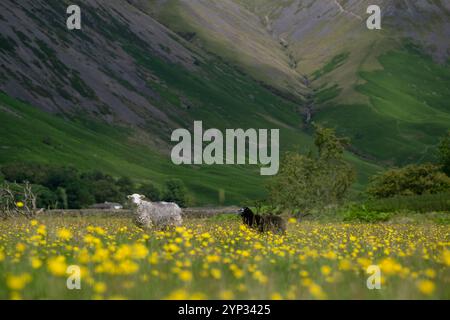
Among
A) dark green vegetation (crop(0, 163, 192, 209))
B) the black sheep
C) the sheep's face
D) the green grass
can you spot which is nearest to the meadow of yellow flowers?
the black sheep

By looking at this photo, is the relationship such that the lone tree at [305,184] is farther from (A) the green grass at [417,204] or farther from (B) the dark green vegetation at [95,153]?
(B) the dark green vegetation at [95,153]

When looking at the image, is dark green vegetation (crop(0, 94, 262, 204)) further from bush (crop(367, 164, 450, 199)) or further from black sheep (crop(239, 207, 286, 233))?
black sheep (crop(239, 207, 286, 233))

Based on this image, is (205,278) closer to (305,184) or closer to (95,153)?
(305,184)

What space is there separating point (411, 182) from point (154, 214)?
5869 centimetres

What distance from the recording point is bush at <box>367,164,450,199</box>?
7306 centimetres

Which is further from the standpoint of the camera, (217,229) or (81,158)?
(81,158)

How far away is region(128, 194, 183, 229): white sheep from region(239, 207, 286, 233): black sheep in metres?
2.70

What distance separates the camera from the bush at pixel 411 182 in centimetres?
7306

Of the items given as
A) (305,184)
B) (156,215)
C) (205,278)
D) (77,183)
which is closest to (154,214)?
(156,215)

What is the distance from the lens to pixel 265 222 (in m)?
22.6
